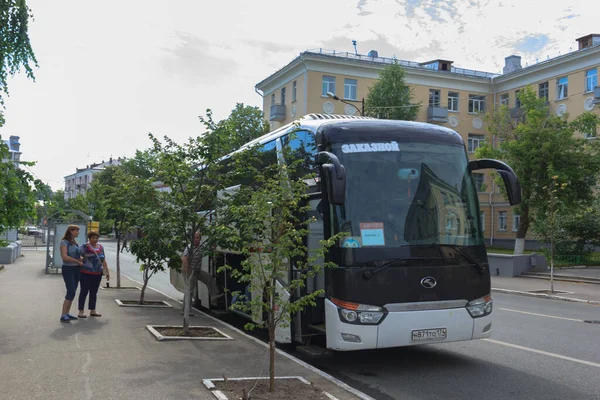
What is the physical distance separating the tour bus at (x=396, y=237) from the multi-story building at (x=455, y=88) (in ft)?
115

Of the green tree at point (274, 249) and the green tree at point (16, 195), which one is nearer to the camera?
the green tree at point (274, 249)

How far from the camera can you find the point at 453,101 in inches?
2015

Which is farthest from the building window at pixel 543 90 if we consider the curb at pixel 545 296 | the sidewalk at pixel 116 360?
the sidewalk at pixel 116 360

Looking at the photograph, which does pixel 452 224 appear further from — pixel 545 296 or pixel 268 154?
pixel 545 296

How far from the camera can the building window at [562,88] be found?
44.1 m

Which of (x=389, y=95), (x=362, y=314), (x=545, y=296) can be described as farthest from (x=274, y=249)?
(x=389, y=95)

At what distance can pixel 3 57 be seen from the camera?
436 inches

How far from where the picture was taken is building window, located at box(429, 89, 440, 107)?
5015 centimetres

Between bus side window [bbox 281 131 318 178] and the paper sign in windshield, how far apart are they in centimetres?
133

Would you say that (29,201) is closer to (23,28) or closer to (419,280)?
(23,28)

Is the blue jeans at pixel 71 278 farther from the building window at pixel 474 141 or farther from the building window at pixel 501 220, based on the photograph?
the building window at pixel 474 141

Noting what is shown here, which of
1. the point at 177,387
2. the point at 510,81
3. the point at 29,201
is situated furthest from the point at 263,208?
the point at 510,81

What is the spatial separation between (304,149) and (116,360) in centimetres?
385

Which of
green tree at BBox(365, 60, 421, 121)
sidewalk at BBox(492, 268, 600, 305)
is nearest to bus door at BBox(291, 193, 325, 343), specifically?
sidewalk at BBox(492, 268, 600, 305)
